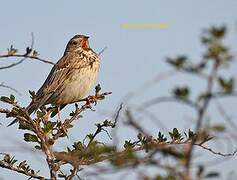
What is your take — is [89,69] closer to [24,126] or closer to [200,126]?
[24,126]

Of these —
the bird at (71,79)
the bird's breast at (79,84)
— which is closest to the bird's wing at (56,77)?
the bird at (71,79)

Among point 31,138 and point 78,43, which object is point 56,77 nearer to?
point 78,43

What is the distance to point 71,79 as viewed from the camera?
10.0 meters

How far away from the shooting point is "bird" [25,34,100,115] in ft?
32.0

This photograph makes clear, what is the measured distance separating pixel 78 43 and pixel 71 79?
1.29m

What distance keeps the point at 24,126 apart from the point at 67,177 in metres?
0.95

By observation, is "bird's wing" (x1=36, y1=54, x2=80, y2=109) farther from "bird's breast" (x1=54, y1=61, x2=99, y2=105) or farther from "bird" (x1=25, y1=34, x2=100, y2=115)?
"bird's breast" (x1=54, y1=61, x2=99, y2=105)

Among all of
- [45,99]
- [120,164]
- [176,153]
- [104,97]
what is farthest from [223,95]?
[45,99]

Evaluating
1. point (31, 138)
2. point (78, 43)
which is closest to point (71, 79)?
point (78, 43)

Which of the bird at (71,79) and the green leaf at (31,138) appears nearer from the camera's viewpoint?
the green leaf at (31,138)

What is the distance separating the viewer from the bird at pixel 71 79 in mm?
9742

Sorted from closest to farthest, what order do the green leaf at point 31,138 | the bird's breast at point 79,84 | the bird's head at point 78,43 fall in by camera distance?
the green leaf at point 31,138 → the bird's breast at point 79,84 → the bird's head at point 78,43

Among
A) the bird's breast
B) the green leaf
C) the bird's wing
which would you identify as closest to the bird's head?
the bird's wing

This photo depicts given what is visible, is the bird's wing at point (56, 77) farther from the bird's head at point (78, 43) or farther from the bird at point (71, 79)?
the bird's head at point (78, 43)
